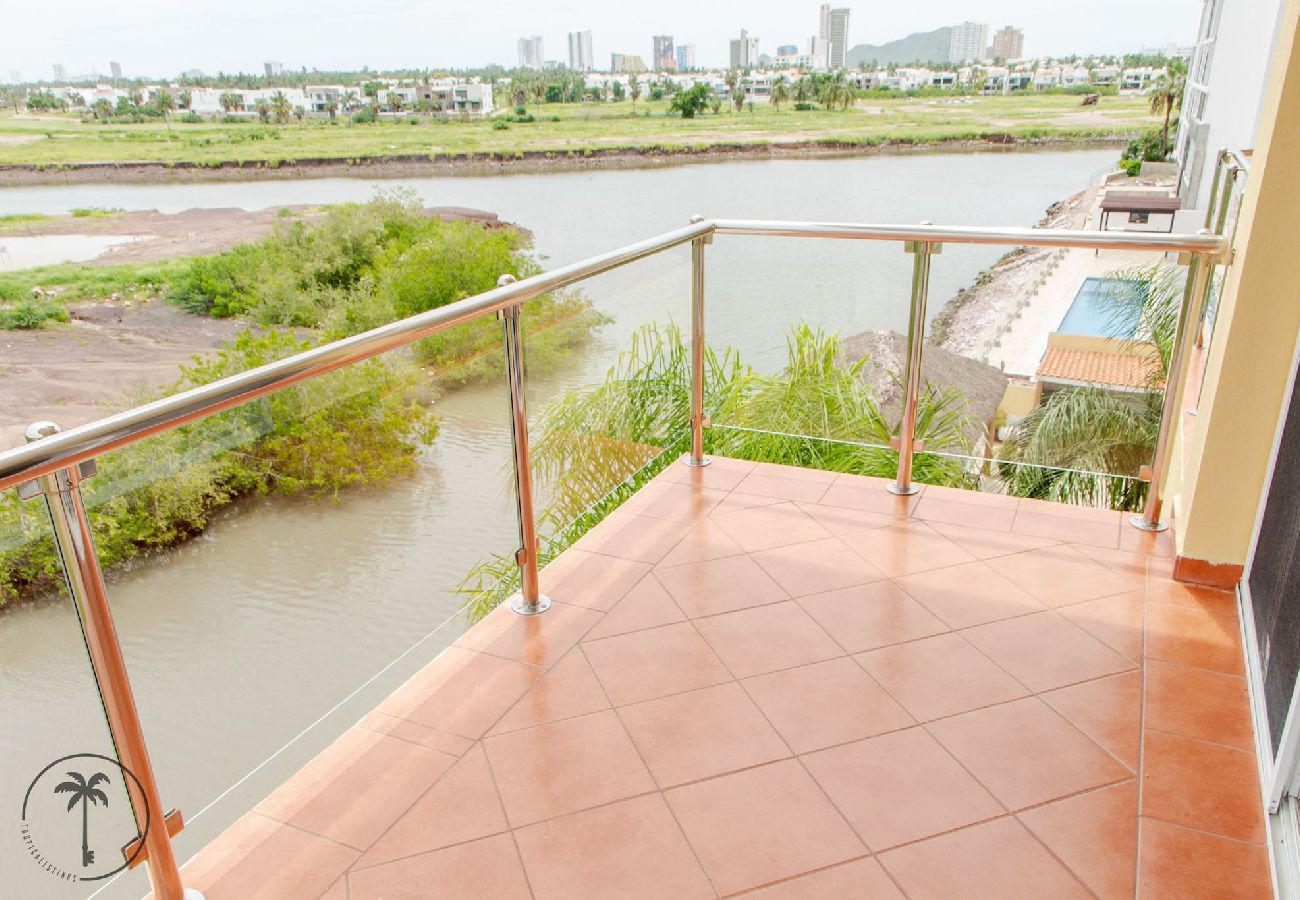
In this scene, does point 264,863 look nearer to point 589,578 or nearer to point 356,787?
point 356,787

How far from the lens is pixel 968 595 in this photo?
2.88 metres

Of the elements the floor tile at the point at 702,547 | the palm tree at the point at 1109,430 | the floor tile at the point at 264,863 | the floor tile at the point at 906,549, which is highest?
the palm tree at the point at 1109,430

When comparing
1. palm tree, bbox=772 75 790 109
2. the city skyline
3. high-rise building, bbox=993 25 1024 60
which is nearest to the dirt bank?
palm tree, bbox=772 75 790 109

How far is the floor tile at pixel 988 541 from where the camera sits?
3172 mm

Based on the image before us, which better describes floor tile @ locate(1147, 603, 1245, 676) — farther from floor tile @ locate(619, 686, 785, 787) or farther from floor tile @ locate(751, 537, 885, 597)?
floor tile @ locate(619, 686, 785, 787)

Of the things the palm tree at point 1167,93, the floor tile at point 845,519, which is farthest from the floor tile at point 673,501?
the palm tree at point 1167,93

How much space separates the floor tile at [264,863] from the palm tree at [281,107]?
60.8 metres

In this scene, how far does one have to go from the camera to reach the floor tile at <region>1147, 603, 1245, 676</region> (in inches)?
98.0

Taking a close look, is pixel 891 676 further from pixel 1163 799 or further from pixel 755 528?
pixel 755 528

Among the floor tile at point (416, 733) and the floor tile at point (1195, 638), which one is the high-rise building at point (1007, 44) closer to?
the floor tile at point (1195, 638)

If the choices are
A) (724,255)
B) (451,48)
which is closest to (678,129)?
(451,48)

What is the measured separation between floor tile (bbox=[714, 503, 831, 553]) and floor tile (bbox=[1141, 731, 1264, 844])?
1.36 m

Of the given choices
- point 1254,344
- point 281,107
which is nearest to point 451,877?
point 1254,344

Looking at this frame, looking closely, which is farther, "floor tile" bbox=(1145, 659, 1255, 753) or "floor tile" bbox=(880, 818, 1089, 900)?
"floor tile" bbox=(1145, 659, 1255, 753)
